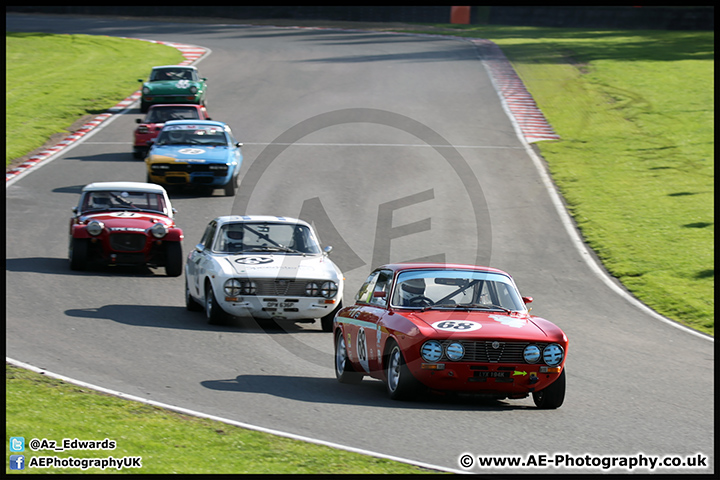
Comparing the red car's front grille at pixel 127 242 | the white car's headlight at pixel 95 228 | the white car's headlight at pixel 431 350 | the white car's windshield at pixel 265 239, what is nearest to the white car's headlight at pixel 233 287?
the white car's windshield at pixel 265 239

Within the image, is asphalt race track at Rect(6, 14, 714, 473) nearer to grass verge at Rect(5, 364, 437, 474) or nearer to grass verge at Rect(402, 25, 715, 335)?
grass verge at Rect(5, 364, 437, 474)

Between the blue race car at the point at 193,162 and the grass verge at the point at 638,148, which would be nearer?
the grass verge at the point at 638,148

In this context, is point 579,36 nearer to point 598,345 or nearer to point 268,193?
point 268,193

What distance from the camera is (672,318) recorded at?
47.7 ft

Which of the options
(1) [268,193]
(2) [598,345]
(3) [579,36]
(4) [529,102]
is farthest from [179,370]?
(3) [579,36]

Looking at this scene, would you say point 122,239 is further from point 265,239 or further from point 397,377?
point 397,377

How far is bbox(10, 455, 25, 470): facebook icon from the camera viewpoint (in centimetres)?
608

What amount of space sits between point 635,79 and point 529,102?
22.4 ft

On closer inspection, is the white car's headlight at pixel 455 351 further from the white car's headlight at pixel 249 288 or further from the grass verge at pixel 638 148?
the grass verge at pixel 638 148

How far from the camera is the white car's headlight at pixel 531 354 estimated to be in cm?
845

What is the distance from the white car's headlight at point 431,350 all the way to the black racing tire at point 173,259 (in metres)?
8.16

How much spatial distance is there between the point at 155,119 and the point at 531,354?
19055 millimetres

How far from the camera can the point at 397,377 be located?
8680 mm

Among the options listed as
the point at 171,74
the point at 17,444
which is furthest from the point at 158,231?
the point at 171,74
